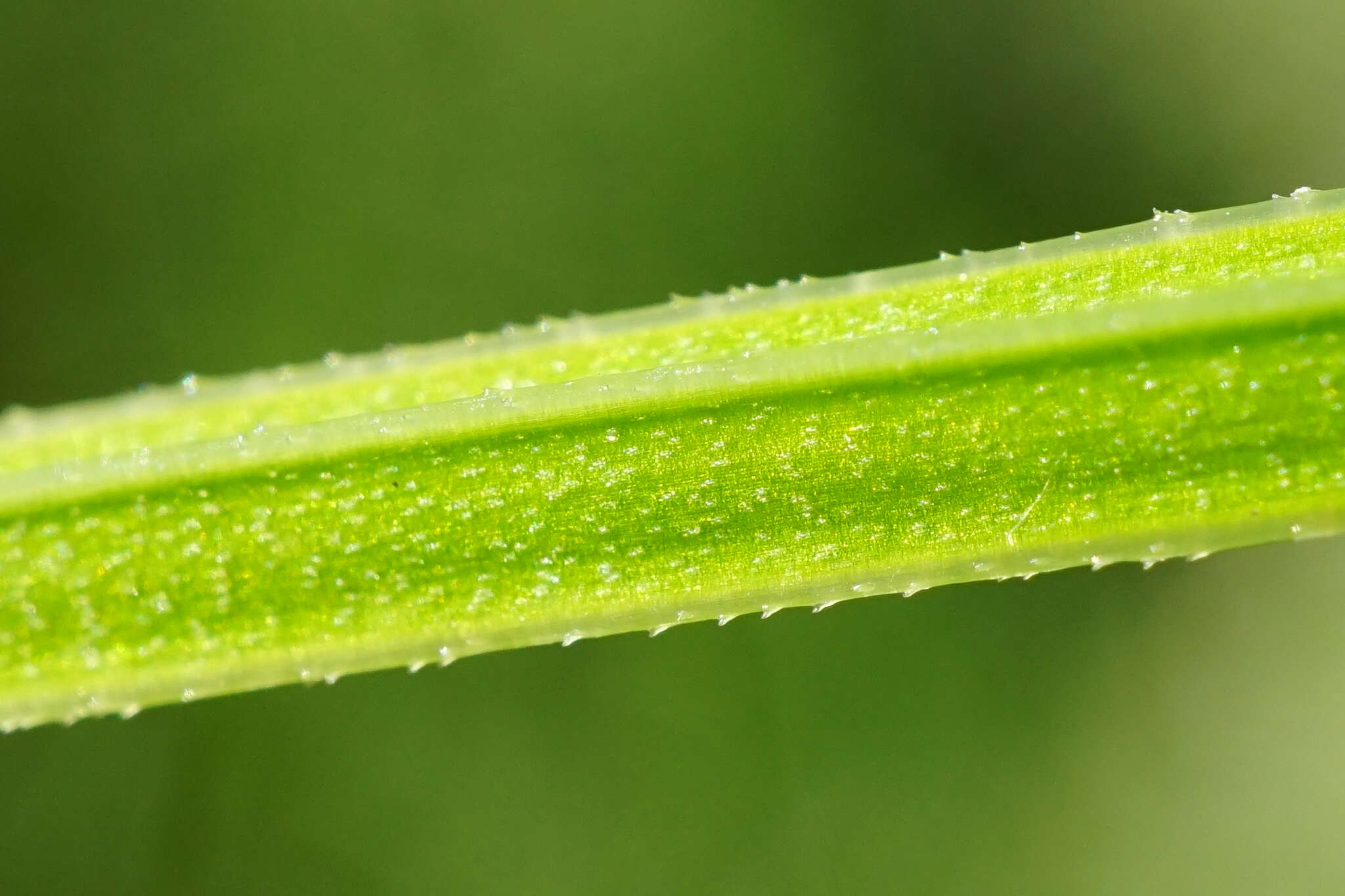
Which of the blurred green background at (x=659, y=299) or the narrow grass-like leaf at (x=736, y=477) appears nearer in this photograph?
the narrow grass-like leaf at (x=736, y=477)

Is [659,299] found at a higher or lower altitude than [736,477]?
higher

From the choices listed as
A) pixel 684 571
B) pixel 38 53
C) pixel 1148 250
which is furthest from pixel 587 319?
pixel 38 53

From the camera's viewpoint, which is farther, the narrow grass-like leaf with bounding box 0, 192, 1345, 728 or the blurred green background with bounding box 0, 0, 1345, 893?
the blurred green background with bounding box 0, 0, 1345, 893

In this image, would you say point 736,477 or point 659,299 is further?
point 659,299
